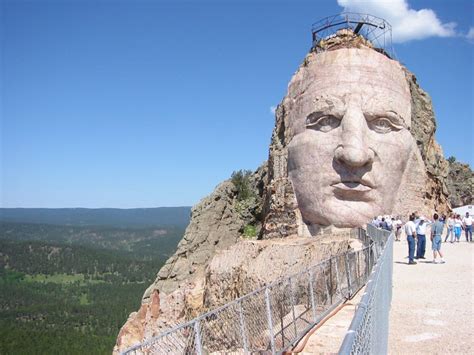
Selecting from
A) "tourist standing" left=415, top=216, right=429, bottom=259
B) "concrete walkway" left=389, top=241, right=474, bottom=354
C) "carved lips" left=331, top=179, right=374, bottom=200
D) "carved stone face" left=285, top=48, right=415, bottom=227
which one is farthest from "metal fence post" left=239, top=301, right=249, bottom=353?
"carved lips" left=331, top=179, right=374, bottom=200

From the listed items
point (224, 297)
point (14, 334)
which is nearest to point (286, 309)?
point (224, 297)

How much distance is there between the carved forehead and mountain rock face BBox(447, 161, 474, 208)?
43.6ft

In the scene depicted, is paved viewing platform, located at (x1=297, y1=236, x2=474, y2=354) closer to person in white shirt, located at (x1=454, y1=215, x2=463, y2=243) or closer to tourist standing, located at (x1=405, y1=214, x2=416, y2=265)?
tourist standing, located at (x1=405, y1=214, x2=416, y2=265)

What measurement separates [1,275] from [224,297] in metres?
155

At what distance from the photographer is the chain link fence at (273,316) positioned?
19.5 ft

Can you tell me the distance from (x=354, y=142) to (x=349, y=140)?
0.21 meters

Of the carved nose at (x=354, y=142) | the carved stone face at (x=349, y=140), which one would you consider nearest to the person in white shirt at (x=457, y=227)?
the carved stone face at (x=349, y=140)

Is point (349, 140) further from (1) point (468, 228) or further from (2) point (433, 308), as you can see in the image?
(2) point (433, 308)

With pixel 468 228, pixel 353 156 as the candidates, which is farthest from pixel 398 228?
pixel 353 156

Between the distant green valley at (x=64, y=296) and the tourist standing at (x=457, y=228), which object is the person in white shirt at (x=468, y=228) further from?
the distant green valley at (x=64, y=296)

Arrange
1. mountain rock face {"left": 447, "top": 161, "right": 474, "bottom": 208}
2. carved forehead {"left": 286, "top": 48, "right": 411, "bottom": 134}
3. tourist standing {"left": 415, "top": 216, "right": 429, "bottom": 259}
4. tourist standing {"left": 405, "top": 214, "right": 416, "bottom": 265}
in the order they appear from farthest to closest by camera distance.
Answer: mountain rock face {"left": 447, "top": 161, "right": 474, "bottom": 208} → carved forehead {"left": 286, "top": 48, "right": 411, "bottom": 134} → tourist standing {"left": 415, "top": 216, "right": 429, "bottom": 259} → tourist standing {"left": 405, "top": 214, "right": 416, "bottom": 265}

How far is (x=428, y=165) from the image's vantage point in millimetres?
22734

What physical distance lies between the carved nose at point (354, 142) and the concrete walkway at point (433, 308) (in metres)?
4.84

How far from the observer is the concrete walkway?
7637mm
